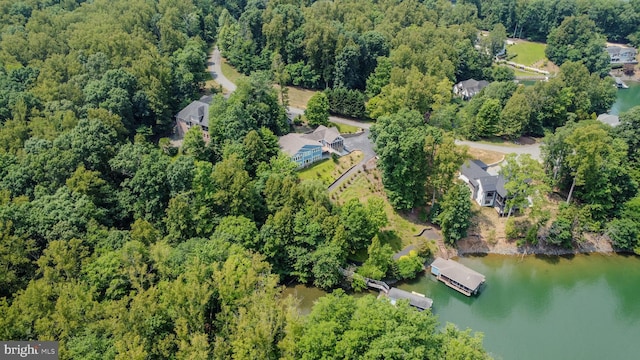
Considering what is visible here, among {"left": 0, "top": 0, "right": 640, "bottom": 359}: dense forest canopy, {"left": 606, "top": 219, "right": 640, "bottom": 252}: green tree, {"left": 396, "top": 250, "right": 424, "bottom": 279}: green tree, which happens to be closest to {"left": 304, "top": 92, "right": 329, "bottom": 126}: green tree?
{"left": 0, "top": 0, "right": 640, "bottom": 359}: dense forest canopy

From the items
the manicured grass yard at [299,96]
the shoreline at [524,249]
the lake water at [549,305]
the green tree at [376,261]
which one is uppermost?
the manicured grass yard at [299,96]

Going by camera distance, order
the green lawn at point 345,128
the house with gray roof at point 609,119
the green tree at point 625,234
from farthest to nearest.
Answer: the green lawn at point 345,128 → the house with gray roof at point 609,119 → the green tree at point 625,234

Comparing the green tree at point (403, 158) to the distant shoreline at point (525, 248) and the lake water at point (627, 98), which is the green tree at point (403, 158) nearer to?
the distant shoreline at point (525, 248)

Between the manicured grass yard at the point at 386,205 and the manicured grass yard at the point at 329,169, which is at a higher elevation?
the manicured grass yard at the point at 329,169

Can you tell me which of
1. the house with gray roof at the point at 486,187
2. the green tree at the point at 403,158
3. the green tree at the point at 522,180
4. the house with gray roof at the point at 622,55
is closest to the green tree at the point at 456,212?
the green tree at the point at 403,158

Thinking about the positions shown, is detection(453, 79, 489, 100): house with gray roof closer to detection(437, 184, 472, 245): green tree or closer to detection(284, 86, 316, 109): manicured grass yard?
detection(284, 86, 316, 109): manicured grass yard

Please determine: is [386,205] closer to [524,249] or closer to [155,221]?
[524,249]

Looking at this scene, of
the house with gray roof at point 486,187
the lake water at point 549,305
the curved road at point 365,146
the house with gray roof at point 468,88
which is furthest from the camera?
the house with gray roof at point 468,88
